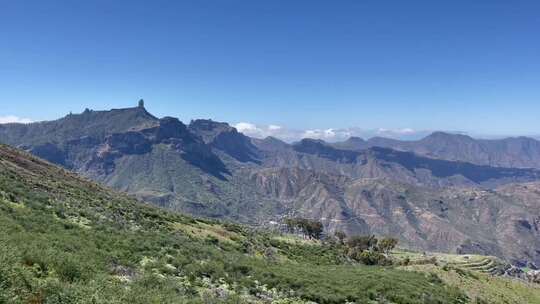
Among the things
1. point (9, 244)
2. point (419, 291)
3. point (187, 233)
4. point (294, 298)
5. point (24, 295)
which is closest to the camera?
point (24, 295)

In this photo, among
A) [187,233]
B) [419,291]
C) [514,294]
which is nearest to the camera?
[419,291]

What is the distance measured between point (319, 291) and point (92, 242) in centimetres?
1432

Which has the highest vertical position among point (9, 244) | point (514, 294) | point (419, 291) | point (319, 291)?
point (9, 244)

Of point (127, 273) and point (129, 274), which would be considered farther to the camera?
point (127, 273)

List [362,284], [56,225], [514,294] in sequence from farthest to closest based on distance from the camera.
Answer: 1. [514,294]
2. [362,284]
3. [56,225]

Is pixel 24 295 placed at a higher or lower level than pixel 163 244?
higher

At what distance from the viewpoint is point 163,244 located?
32844 millimetres

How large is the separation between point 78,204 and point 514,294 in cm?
4364

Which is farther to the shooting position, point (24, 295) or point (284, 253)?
point (284, 253)

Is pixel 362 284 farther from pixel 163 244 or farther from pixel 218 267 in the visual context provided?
pixel 163 244

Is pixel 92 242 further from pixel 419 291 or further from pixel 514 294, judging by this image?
pixel 514 294

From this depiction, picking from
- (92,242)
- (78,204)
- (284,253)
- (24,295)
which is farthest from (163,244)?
(284,253)

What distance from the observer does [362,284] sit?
32.4 metres

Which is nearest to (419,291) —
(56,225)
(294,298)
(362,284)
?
(362,284)
